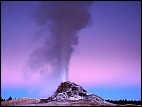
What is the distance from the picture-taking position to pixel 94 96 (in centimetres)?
3962

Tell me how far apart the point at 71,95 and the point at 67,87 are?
261 cm

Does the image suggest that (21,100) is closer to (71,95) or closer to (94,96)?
(71,95)

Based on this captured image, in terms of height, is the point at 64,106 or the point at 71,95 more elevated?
the point at 71,95

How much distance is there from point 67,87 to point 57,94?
2.10 m

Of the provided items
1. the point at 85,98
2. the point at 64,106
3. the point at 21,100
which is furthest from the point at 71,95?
the point at 64,106

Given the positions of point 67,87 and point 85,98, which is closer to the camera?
point 85,98

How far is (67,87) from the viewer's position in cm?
4159

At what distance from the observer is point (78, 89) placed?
4097 centimetres

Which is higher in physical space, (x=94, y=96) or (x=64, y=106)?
(x=94, y=96)

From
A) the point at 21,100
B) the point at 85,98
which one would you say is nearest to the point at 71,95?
the point at 85,98

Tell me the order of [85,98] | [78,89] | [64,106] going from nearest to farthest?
[64,106]
[85,98]
[78,89]

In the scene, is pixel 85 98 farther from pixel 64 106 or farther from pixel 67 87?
pixel 64 106

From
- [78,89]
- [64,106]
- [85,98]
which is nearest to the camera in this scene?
[64,106]

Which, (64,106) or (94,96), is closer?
(64,106)
